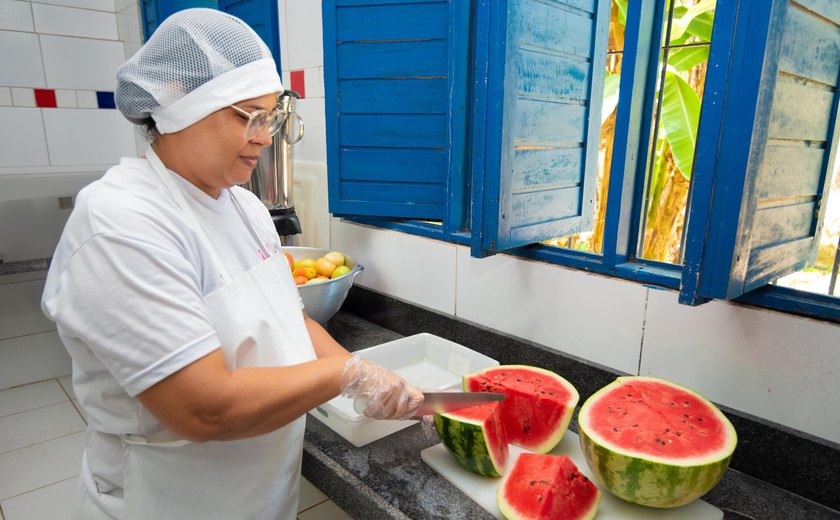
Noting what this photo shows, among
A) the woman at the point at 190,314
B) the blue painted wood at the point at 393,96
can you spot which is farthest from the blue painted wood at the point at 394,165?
the woman at the point at 190,314

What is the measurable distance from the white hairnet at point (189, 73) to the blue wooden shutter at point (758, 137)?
82 centimetres

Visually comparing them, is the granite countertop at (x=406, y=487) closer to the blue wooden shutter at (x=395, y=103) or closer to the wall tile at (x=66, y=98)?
the blue wooden shutter at (x=395, y=103)

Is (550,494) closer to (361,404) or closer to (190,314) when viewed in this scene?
(361,404)

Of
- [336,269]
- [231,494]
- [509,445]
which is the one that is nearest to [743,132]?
[509,445]

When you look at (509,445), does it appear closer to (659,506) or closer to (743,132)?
(659,506)

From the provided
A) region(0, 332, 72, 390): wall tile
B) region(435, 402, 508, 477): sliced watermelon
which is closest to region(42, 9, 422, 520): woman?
region(435, 402, 508, 477): sliced watermelon

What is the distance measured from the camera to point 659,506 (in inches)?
39.9

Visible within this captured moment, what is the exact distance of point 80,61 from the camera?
348 centimetres

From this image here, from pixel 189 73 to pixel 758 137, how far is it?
39.4 inches

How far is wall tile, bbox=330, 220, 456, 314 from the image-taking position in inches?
75.0

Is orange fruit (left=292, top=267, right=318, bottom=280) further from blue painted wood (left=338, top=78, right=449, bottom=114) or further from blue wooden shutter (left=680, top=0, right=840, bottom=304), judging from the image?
blue wooden shutter (left=680, top=0, right=840, bottom=304)

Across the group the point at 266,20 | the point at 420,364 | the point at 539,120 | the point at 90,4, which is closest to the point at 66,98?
the point at 90,4

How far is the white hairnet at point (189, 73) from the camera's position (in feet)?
3.10

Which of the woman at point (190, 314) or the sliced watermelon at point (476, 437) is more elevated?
the woman at point (190, 314)
